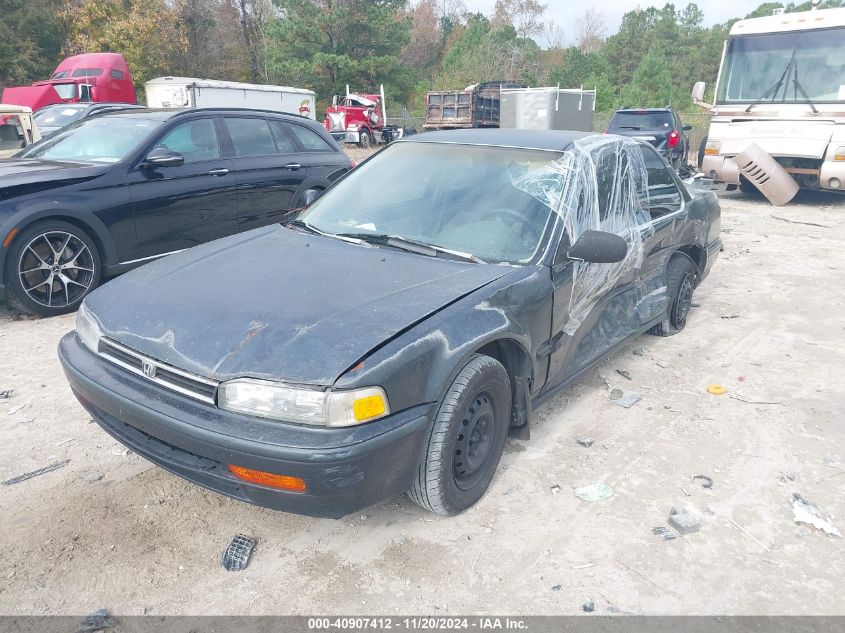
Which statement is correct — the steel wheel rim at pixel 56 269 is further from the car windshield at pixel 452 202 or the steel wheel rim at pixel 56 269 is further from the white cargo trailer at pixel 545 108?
the white cargo trailer at pixel 545 108

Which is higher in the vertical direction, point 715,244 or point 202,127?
point 202,127

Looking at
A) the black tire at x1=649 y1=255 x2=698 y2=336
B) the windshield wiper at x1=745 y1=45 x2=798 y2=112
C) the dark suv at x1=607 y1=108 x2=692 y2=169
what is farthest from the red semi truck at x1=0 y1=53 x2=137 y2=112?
the black tire at x1=649 y1=255 x2=698 y2=336

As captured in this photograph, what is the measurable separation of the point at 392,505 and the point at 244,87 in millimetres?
23244

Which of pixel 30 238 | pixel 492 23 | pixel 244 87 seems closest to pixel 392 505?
pixel 30 238

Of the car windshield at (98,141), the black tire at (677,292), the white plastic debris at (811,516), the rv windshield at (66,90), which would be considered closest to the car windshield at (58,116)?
the car windshield at (98,141)

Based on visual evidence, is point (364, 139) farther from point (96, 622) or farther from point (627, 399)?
point (96, 622)

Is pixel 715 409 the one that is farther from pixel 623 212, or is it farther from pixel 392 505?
pixel 392 505

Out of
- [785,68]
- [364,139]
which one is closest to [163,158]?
[785,68]

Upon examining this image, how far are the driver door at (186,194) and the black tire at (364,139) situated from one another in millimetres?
20885

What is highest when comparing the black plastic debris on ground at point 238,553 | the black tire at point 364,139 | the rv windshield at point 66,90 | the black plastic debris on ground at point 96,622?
the rv windshield at point 66,90

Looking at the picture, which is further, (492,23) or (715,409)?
(492,23)

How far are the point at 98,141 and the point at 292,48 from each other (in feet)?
106

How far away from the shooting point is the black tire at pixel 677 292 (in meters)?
5.08

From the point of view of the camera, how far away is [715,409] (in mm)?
4121
